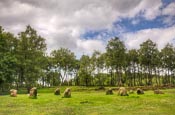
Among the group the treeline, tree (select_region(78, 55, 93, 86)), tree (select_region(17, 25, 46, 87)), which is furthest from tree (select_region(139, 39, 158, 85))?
tree (select_region(17, 25, 46, 87))

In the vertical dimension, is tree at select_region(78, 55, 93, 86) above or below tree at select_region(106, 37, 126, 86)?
below

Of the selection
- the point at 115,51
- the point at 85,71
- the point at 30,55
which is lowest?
the point at 85,71

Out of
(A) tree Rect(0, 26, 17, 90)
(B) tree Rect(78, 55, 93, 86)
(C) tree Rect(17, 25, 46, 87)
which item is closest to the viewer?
(A) tree Rect(0, 26, 17, 90)

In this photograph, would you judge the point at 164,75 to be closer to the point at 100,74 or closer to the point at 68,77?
the point at 100,74

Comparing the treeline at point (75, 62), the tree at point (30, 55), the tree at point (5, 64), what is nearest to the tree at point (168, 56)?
the treeline at point (75, 62)

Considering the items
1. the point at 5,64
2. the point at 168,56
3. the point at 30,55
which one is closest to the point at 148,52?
the point at 168,56

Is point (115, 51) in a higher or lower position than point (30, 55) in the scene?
higher

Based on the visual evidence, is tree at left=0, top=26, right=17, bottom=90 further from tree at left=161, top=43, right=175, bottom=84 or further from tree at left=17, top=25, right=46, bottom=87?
tree at left=161, top=43, right=175, bottom=84

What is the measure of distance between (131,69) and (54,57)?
4351 centimetres

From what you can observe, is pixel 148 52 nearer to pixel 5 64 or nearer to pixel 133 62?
pixel 133 62

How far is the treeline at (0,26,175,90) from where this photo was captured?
93.0 m

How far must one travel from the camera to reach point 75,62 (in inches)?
5925

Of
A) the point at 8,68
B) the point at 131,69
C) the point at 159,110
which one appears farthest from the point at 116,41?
the point at 159,110

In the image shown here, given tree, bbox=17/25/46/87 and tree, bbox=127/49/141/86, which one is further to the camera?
tree, bbox=127/49/141/86
